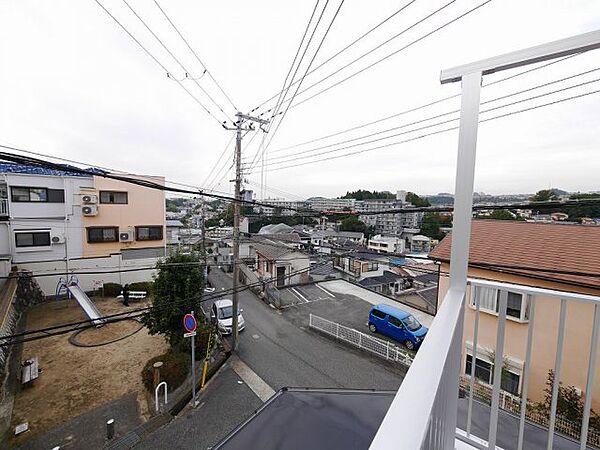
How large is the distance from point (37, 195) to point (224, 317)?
9099 millimetres

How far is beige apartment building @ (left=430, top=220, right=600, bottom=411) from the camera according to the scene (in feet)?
9.73

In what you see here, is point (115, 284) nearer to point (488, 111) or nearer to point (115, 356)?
point (115, 356)

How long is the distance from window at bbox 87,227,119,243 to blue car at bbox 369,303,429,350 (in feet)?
36.9

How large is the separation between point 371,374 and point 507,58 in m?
6.70

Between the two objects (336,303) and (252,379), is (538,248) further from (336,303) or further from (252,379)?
(336,303)

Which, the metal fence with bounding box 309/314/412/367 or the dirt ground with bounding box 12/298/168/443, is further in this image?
the metal fence with bounding box 309/314/412/367

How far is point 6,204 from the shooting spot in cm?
1038

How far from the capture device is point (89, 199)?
11320 mm

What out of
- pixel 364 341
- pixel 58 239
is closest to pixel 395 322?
pixel 364 341

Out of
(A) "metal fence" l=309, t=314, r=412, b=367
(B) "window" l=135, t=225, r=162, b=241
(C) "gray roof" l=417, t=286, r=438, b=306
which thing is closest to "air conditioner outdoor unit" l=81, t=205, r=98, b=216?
(B) "window" l=135, t=225, r=162, b=241

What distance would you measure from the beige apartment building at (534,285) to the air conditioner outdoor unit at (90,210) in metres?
12.8

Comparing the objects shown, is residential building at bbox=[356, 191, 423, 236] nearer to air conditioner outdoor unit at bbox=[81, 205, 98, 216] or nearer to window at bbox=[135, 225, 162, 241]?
window at bbox=[135, 225, 162, 241]

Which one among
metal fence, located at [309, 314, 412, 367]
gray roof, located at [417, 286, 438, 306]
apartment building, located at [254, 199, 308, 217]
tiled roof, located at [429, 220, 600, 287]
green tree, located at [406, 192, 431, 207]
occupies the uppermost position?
green tree, located at [406, 192, 431, 207]

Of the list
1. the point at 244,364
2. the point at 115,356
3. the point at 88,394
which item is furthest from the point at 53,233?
the point at 244,364
